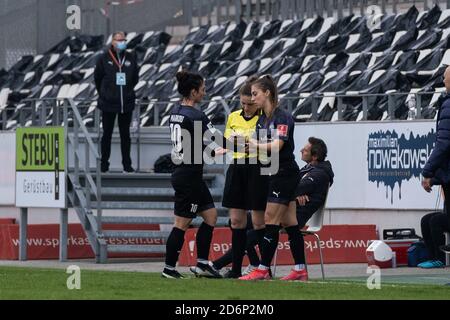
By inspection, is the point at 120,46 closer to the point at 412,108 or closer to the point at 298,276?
the point at 412,108

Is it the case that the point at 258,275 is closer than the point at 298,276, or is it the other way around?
the point at 258,275

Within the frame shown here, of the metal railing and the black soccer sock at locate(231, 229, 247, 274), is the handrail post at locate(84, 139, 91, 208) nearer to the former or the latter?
the black soccer sock at locate(231, 229, 247, 274)

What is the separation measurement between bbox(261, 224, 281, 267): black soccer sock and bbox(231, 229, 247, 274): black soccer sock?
44 cm

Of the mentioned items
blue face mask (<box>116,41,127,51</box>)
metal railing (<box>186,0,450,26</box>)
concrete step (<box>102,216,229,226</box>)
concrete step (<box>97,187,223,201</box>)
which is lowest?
concrete step (<box>102,216,229,226</box>)

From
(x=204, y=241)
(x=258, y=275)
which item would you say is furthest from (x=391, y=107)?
(x=258, y=275)

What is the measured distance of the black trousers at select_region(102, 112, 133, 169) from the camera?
22.4 metres

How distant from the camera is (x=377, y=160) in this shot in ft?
70.7

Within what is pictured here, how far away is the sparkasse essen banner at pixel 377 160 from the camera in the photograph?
20.8m

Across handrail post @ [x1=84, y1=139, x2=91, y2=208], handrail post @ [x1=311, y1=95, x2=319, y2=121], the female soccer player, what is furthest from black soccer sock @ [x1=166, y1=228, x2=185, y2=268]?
handrail post @ [x1=311, y1=95, x2=319, y2=121]

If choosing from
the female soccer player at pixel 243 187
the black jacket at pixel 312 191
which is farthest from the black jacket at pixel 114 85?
the female soccer player at pixel 243 187

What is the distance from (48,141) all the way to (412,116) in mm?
5024

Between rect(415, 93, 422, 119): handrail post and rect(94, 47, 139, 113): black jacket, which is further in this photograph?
rect(94, 47, 139, 113): black jacket

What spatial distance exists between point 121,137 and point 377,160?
373 centimetres

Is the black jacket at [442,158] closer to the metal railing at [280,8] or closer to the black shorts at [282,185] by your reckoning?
the black shorts at [282,185]
